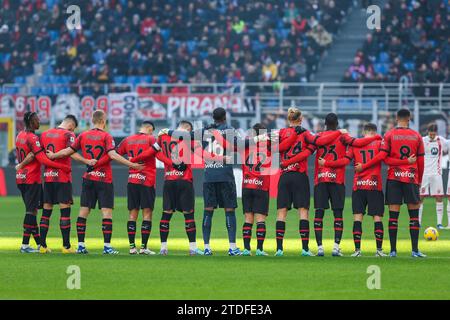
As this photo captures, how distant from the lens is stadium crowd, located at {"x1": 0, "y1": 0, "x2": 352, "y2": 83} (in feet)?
137

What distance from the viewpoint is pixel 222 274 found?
48.7 feet

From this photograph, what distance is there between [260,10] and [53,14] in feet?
29.6

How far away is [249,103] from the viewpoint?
3619 centimetres

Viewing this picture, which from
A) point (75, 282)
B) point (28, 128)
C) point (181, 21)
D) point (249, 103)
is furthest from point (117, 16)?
point (75, 282)

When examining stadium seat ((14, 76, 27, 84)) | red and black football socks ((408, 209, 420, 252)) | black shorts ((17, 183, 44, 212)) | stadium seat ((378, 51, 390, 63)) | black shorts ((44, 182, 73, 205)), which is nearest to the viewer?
red and black football socks ((408, 209, 420, 252))

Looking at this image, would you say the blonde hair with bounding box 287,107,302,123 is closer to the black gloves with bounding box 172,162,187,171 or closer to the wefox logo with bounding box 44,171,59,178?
the black gloves with bounding box 172,162,187,171

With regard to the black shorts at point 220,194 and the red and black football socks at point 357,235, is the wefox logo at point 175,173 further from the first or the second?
the red and black football socks at point 357,235

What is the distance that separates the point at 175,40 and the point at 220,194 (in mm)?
26921

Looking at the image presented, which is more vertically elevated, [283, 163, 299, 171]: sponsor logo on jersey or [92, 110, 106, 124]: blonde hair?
[92, 110, 106, 124]: blonde hair

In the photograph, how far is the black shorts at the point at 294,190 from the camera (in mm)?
17516

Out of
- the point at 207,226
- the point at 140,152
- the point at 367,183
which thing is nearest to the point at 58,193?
the point at 140,152

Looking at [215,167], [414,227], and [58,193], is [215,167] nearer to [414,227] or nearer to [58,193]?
[58,193]

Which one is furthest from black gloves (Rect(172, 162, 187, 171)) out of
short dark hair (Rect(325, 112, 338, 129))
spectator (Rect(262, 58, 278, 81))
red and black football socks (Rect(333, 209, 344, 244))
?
spectator (Rect(262, 58, 278, 81))

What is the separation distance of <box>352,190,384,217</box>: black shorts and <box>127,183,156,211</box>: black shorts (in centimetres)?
335
